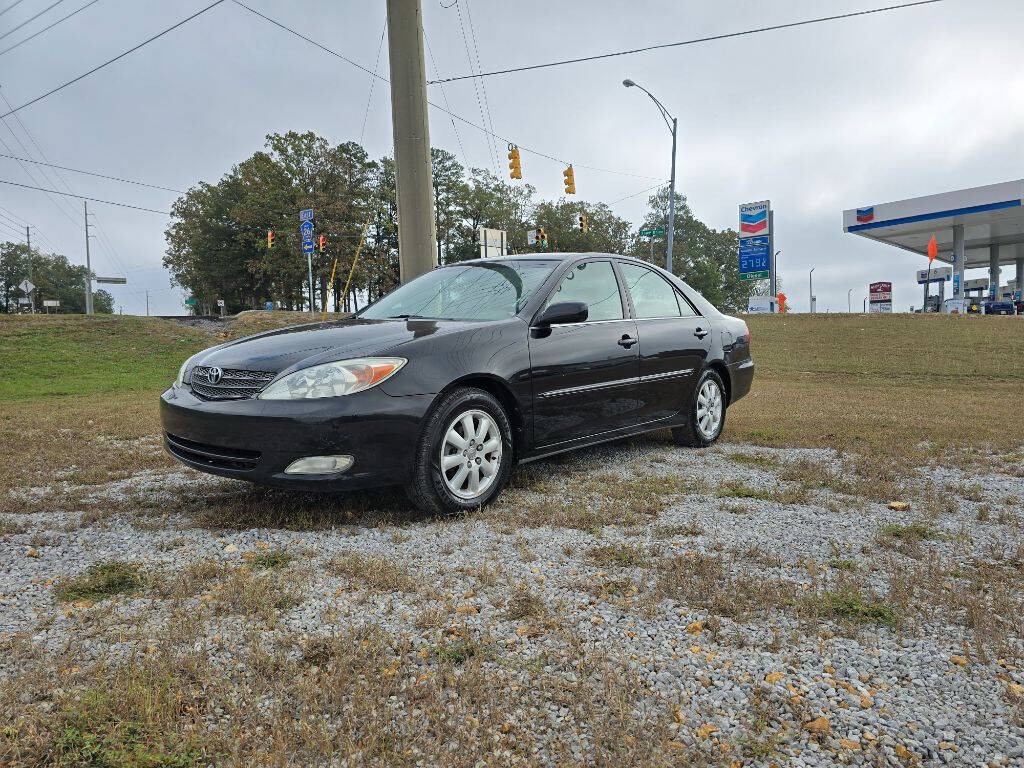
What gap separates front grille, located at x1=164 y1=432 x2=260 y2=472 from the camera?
3824 millimetres

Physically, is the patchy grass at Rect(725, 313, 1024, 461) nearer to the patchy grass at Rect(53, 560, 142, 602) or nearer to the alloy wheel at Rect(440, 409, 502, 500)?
the alloy wheel at Rect(440, 409, 502, 500)

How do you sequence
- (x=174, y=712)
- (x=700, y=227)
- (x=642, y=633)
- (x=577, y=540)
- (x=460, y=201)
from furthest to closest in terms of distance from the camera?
(x=700, y=227) → (x=460, y=201) → (x=577, y=540) → (x=642, y=633) → (x=174, y=712)

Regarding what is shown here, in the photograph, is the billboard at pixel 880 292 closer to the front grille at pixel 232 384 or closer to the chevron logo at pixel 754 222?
the chevron logo at pixel 754 222

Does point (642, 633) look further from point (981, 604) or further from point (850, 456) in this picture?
point (850, 456)

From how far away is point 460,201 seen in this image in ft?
187

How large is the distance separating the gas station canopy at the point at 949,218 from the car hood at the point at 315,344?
134 ft

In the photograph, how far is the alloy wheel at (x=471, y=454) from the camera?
4.07m

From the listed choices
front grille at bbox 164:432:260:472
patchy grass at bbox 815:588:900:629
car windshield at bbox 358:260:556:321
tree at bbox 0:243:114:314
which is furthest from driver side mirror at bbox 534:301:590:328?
tree at bbox 0:243:114:314

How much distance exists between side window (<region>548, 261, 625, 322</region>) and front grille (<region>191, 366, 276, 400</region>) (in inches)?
75.9

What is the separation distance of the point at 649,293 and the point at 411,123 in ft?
11.4

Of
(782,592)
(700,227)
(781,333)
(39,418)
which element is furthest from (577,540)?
(700,227)

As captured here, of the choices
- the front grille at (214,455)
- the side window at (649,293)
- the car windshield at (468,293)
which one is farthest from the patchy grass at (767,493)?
the front grille at (214,455)

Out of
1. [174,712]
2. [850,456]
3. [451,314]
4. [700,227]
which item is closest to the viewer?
[174,712]

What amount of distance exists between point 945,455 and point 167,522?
5716mm
